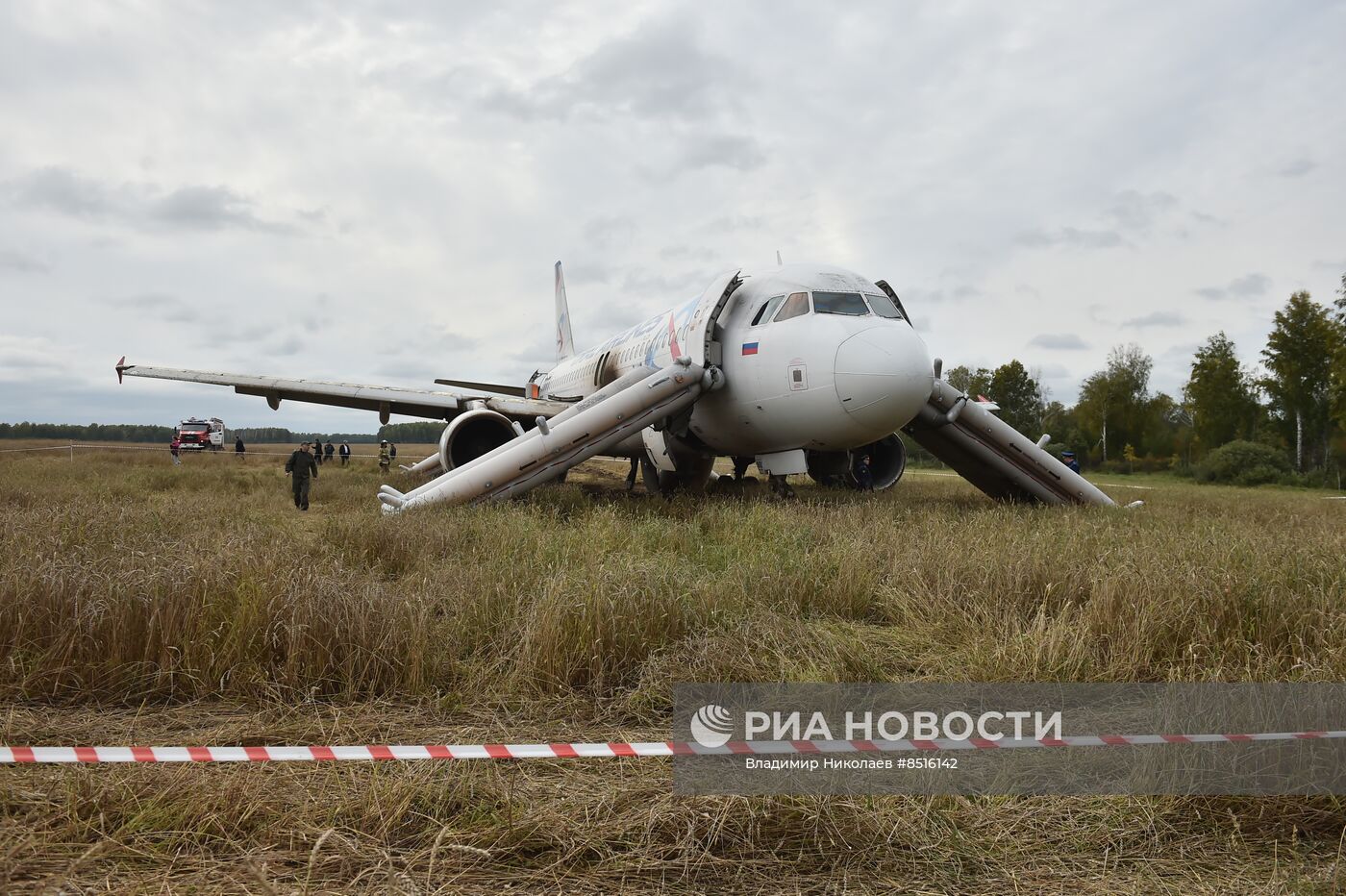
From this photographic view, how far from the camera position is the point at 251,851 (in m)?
Result: 2.20

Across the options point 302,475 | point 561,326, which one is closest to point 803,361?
point 302,475

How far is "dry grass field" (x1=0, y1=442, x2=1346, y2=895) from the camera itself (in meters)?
2.24

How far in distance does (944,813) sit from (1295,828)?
3.56 feet

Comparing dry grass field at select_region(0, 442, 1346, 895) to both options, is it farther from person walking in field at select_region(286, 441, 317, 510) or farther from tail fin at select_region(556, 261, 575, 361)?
tail fin at select_region(556, 261, 575, 361)

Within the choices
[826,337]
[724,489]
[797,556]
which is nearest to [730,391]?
[826,337]

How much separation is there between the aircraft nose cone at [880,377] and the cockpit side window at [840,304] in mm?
618

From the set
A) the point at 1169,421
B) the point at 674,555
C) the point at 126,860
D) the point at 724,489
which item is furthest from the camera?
the point at 1169,421

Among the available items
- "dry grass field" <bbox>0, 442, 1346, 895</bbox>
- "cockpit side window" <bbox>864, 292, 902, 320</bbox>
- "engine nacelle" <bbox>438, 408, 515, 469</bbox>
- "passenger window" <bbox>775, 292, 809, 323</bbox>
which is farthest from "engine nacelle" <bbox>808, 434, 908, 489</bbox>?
"dry grass field" <bbox>0, 442, 1346, 895</bbox>

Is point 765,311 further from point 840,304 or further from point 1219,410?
point 1219,410

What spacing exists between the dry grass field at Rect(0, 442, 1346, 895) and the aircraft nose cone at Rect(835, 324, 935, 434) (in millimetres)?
2032

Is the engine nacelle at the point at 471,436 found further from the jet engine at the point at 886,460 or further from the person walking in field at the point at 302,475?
the jet engine at the point at 886,460

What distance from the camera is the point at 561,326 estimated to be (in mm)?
30062

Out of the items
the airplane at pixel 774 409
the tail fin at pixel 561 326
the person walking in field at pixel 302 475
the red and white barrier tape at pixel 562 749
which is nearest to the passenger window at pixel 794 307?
the airplane at pixel 774 409

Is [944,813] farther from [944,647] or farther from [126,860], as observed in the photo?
[126,860]
